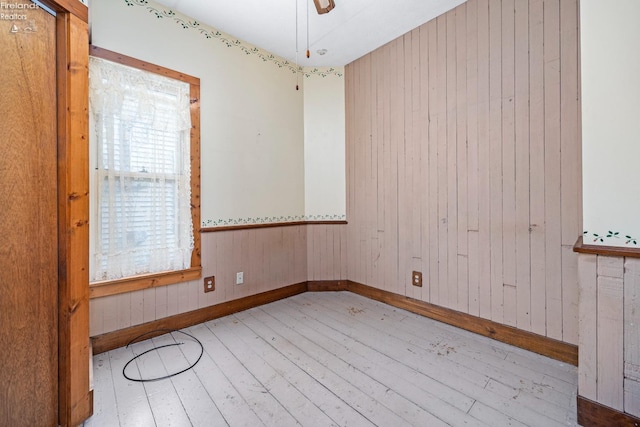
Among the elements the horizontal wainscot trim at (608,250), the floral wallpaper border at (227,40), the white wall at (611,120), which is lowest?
the horizontal wainscot trim at (608,250)

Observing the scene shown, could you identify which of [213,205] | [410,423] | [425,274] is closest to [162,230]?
[213,205]

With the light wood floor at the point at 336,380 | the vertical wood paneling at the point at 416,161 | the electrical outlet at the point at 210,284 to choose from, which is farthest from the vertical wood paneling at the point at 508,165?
the electrical outlet at the point at 210,284

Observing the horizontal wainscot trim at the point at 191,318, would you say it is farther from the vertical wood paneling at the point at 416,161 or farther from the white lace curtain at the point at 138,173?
the vertical wood paneling at the point at 416,161

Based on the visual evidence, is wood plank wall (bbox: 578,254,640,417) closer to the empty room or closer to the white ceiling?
the empty room

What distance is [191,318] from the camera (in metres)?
2.29

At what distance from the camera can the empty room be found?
1147 millimetres

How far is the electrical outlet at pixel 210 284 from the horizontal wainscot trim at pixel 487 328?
152 cm

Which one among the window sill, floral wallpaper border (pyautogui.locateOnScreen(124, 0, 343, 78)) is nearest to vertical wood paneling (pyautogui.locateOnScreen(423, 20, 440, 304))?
floral wallpaper border (pyautogui.locateOnScreen(124, 0, 343, 78))

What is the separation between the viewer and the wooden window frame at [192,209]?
1859 millimetres

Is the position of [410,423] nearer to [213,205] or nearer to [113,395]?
[113,395]

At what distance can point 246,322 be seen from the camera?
92.9 inches

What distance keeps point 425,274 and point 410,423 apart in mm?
1343

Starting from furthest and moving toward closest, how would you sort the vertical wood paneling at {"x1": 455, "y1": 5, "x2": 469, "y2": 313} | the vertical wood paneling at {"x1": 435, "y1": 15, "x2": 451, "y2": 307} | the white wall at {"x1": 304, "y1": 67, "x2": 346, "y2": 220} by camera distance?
1. the white wall at {"x1": 304, "y1": 67, "x2": 346, "y2": 220}
2. the vertical wood paneling at {"x1": 435, "y1": 15, "x2": 451, "y2": 307}
3. the vertical wood paneling at {"x1": 455, "y1": 5, "x2": 469, "y2": 313}

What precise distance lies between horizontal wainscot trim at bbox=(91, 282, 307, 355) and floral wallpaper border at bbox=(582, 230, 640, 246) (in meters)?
2.42
